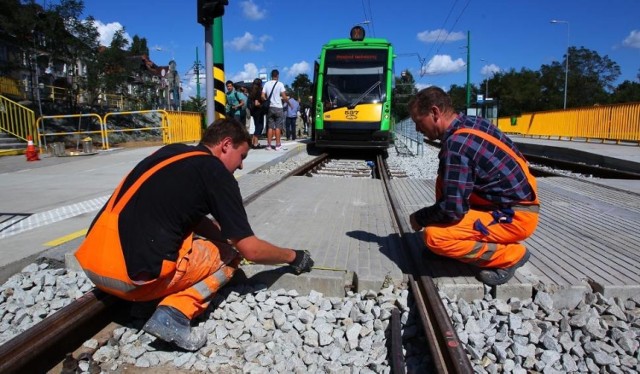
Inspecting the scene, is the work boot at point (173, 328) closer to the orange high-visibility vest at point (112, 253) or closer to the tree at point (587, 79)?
the orange high-visibility vest at point (112, 253)

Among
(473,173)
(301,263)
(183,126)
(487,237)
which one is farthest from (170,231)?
(183,126)

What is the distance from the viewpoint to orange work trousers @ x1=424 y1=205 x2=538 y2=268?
10.7 ft

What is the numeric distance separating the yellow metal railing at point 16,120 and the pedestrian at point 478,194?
1620cm

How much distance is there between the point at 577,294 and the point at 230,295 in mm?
2438

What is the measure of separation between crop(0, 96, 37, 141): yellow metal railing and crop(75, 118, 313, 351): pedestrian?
50.9 feet

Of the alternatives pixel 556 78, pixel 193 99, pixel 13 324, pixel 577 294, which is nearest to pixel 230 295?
pixel 13 324

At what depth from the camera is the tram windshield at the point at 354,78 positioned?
13766 millimetres

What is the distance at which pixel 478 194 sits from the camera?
338 cm

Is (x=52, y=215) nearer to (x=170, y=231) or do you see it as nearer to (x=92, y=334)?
(x=92, y=334)

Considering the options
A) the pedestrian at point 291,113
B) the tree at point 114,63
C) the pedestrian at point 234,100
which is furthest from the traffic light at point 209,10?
the tree at point 114,63

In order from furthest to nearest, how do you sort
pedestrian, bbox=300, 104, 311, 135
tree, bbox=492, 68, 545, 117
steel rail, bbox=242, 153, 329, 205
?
tree, bbox=492, 68, 545, 117 < pedestrian, bbox=300, 104, 311, 135 < steel rail, bbox=242, 153, 329, 205

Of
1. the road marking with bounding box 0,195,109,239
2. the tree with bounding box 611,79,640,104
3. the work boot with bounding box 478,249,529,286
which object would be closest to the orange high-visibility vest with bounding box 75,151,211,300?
the work boot with bounding box 478,249,529,286

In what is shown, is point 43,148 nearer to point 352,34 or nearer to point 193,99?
point 352,34

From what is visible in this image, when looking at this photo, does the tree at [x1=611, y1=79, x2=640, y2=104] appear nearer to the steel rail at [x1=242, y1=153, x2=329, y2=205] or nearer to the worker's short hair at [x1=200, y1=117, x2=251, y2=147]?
the steel rail at [x1=242, y1=153, x2=329, y2=205]
